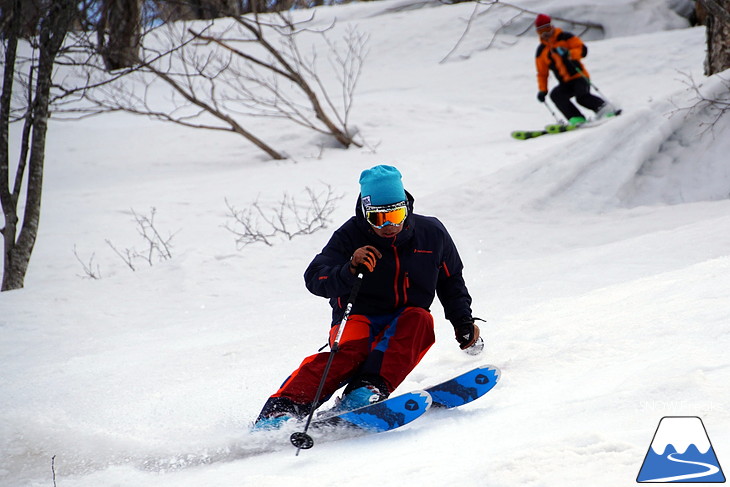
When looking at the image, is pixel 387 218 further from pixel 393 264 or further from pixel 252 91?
pixel 252 91

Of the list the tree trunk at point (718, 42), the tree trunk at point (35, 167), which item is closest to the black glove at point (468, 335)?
the tree trunk at point (35, 167)

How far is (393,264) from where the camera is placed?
3.45 metres

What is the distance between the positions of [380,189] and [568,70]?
853 centimetres

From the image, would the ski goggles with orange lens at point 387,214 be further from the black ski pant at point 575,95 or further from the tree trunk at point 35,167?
the black ski pant at point 575,95

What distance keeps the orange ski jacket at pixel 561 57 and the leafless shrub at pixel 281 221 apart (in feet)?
13.4

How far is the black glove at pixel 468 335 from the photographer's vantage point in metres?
3.54

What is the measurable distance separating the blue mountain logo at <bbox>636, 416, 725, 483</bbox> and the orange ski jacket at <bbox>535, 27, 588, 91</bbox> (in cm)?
932

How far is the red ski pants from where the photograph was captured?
3.28 m

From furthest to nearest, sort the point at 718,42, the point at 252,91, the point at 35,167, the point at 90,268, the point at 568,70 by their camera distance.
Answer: the point at 252,91, the point at 568,70, the point at 718,42, the point at 90,268, the point at 35,167

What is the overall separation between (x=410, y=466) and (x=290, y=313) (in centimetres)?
312

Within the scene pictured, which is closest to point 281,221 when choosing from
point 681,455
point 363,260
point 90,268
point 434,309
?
point 90,268

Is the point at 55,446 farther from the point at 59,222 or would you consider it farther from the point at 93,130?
the point at 93,130

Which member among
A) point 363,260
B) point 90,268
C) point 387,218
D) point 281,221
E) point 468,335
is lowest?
point 90,268

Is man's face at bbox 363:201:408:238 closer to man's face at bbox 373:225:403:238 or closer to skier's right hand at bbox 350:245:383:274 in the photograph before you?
man's face at bbox 373:225:403:238
